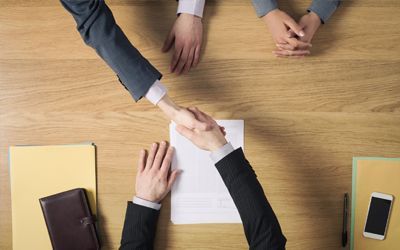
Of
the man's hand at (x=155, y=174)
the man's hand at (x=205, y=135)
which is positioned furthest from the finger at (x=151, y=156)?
the man's hand at (x=205, y=135)

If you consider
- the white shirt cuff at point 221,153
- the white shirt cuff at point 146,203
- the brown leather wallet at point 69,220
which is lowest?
the brown leather wallet at point 69,220

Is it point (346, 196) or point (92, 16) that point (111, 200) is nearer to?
point (92, 16)

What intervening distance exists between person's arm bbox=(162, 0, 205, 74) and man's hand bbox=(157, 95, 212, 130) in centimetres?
12

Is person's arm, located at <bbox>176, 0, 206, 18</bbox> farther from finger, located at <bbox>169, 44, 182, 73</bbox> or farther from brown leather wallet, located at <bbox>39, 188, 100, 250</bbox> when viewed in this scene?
brown leather wallet, located at <bbox>39, 188, 100, 250</bbox>

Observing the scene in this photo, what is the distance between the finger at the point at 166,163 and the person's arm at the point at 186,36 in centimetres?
22

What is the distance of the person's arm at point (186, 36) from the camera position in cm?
92

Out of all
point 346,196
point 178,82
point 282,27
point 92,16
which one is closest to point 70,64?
point 92,16

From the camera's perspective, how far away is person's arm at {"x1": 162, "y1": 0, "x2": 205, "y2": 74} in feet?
3.02

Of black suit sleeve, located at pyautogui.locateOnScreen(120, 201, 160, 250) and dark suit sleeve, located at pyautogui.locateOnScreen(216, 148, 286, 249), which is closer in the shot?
dark suit sleeve, located at pyautogui.locateOnScreen(216, 148, 286, 249)

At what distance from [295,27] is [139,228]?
679 mm

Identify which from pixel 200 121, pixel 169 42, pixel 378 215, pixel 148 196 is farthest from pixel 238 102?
pixel 378 215

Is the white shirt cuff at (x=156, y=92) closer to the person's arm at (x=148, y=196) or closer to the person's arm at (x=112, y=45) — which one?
the person's arm at (x=112, y=45)

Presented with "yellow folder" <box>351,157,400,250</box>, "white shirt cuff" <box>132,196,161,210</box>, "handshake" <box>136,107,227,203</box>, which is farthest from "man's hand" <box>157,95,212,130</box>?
"yellow folder" <box>351,157,400,250</box>

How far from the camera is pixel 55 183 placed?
95cm
